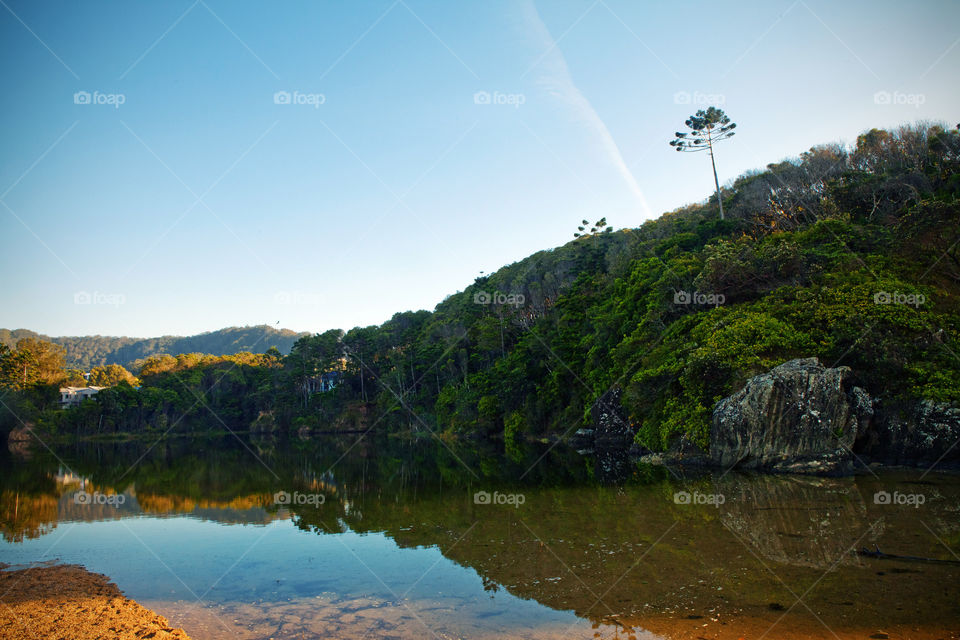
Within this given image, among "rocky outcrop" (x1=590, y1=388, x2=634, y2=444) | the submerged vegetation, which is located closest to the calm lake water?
the submerged vegetation

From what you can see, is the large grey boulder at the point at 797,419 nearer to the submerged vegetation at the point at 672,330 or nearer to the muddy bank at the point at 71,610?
the submerged vegetation at the point at 672,330

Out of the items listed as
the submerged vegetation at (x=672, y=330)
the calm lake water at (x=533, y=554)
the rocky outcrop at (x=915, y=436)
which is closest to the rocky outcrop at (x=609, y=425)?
the submerged vegetation at (x=672, y=330)

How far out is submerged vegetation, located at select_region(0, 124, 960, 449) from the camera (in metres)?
25.4

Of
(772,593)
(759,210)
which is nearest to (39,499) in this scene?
(772,593)

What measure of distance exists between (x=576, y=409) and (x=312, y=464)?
70.3 feet

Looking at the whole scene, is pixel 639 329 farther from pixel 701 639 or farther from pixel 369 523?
pixel 701 639

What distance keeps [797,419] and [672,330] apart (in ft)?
37.1

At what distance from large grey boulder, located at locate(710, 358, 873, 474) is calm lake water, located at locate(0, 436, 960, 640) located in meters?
2.26

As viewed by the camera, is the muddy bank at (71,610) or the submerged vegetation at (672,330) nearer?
the muddy bank at (71,610)

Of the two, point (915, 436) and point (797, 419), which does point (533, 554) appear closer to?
point (797, 419)

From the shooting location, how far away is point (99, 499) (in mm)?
23062

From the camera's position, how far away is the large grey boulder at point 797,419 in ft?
73.4

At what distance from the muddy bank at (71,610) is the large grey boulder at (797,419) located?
23.1 metres

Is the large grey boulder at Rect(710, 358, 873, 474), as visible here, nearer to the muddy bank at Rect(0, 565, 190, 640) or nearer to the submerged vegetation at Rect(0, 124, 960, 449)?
the submerged vegetation at Rect(0, 124, 960, 449)
